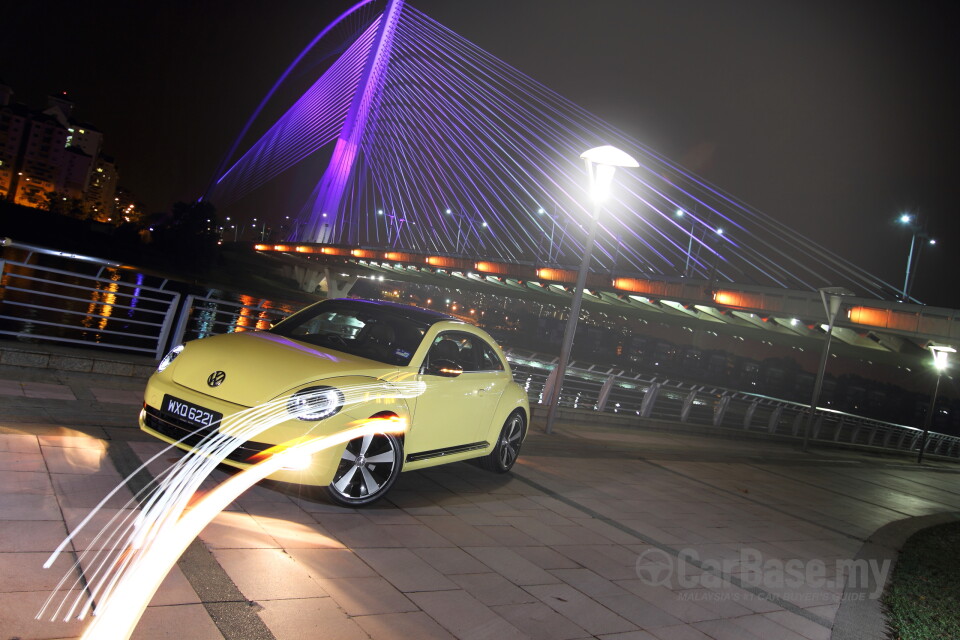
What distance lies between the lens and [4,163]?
12562cm

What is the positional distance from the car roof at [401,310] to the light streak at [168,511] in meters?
0.83

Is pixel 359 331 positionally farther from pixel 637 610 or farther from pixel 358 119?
pixel 358 119

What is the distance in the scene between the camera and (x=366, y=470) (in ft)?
16.6

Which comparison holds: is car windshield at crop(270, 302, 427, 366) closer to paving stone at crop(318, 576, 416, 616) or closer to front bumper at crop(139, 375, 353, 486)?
front bumper at crop(139, 375, 353, 486)

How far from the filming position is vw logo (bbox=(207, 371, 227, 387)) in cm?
483

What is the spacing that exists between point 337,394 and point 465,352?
1861 millimetres

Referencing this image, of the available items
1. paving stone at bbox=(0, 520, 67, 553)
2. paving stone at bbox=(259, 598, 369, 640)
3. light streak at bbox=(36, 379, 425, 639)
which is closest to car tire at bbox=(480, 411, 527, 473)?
light streak at bbox=(36, 379, 425, 639)

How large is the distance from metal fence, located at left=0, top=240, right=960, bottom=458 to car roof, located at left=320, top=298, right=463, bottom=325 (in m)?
2.09

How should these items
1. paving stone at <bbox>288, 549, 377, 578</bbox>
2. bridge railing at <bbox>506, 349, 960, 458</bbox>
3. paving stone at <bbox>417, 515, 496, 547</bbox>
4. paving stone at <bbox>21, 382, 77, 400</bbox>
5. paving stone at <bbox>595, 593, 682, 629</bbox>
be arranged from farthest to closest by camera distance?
bridge railing at <bbox>506, 349, 960, 458</bbox> → paving stone at <bbox>21, 382, 77, 400</bbox> → paving stone at <bbox>417, 515, 496, 547</bbox> → paving stone at <bbox>595, 593, 682, 629</bbox> → paving stone at <bbox>288, 549, 377, 578</bbox>

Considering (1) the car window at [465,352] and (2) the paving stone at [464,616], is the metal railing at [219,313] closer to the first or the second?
(1) the car window at [465,352]

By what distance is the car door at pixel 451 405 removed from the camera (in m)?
5.48

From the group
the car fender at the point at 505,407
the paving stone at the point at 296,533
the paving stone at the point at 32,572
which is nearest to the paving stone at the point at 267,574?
the paving stone at the point at 296,533

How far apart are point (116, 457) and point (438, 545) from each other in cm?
242

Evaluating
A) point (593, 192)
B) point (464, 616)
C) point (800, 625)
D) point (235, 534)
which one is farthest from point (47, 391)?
point (593, 192)
